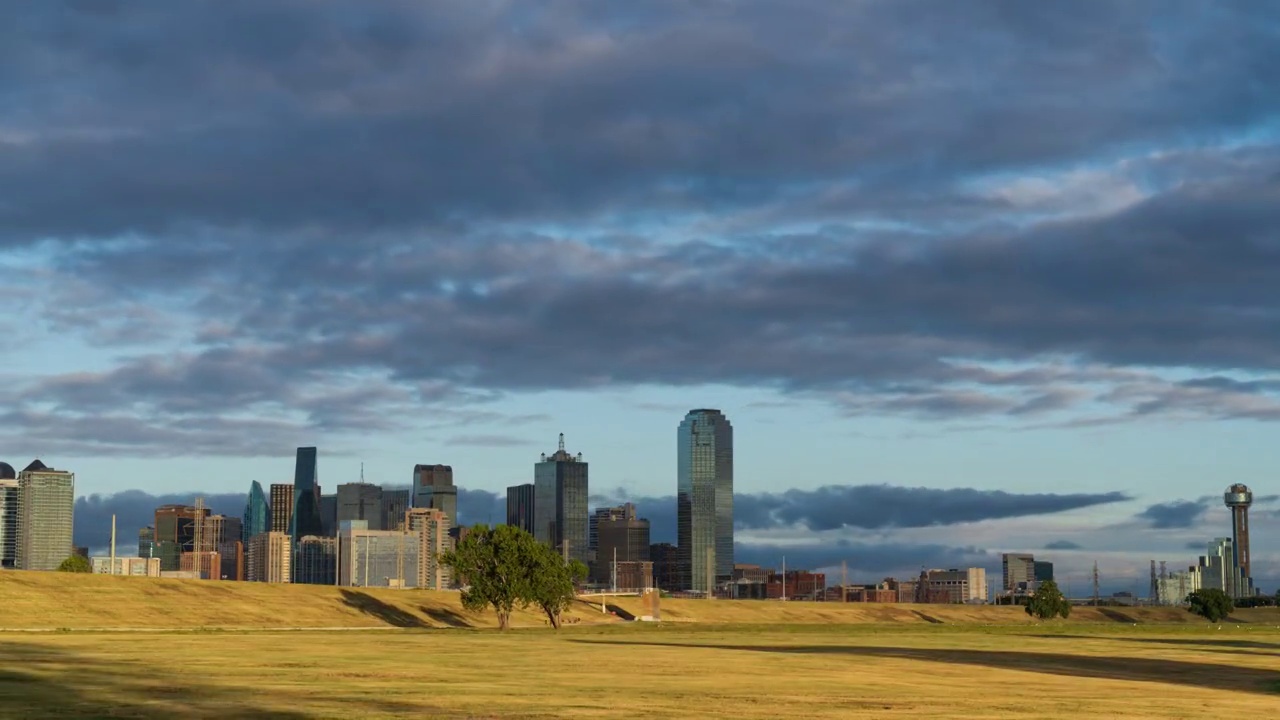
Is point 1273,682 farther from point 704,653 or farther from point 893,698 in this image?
point 704,653

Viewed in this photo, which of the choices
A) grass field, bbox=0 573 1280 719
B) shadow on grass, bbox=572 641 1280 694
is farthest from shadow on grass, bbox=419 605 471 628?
shadow on grass, bbox=572 641 1280 694

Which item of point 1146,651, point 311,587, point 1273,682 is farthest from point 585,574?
point 1273,682

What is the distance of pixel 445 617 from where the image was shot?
17888 centimetres

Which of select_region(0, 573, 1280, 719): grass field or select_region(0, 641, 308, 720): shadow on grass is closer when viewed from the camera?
select_region(0, 641, 308, 720): shadow on grass

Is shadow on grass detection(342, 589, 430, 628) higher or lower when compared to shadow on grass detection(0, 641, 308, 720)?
lower

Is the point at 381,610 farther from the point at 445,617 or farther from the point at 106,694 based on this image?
the point at 106,694

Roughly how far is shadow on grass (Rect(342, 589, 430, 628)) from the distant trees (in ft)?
48.5

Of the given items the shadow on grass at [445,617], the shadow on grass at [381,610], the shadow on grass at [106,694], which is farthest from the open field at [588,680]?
the shadow on grass at [445,617]

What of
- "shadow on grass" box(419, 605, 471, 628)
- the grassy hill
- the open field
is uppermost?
the open field

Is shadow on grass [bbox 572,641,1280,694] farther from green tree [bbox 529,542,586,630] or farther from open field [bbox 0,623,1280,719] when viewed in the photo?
green tree [bbox 529,542,586,630]

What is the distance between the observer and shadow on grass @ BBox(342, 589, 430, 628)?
167188 mm

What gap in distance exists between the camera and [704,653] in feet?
302

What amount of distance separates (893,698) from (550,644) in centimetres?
5365

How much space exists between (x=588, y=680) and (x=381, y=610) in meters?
116
